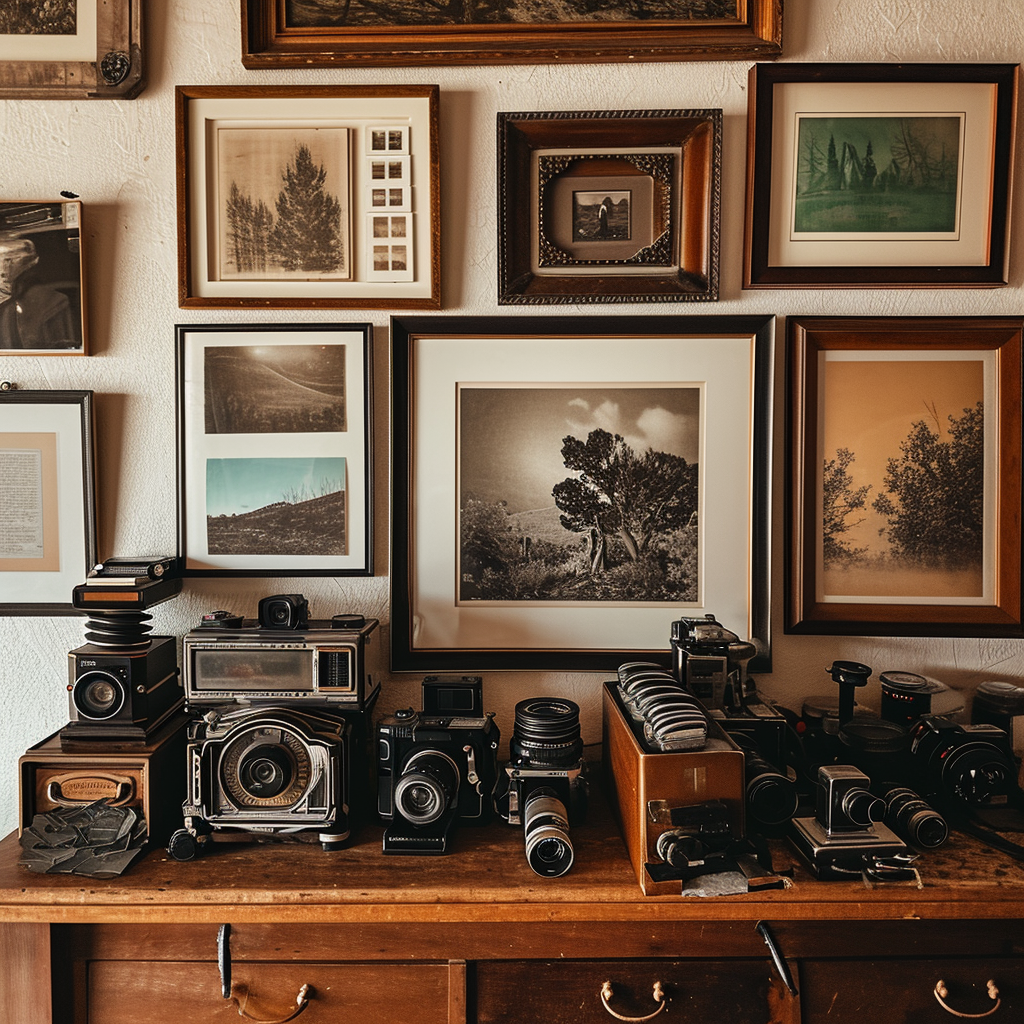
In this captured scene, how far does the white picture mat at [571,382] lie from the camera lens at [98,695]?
0.67 meters

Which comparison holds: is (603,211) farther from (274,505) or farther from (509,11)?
(274,505)

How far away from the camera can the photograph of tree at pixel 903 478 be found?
1.78 meters

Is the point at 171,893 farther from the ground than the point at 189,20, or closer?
closer

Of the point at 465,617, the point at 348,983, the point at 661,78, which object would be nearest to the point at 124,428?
the point at 465,617

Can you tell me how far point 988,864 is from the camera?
4.41 ft

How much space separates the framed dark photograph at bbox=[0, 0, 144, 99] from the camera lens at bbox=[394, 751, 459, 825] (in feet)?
5.78

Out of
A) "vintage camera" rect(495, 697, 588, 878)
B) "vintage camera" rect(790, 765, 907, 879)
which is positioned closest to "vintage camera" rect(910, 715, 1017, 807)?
"vintage camera" rect(790, 765, 907, 879)

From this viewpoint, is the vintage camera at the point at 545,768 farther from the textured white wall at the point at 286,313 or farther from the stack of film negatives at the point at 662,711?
the textured white wall at the point at 286,313

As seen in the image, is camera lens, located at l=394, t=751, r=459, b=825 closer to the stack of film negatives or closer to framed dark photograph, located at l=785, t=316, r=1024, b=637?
the stack of film negatives

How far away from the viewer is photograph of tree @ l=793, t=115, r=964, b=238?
1754 mm

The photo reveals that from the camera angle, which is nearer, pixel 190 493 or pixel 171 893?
pixel 171 893

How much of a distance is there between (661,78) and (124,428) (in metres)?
1.62

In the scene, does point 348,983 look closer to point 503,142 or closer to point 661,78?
point 503,142

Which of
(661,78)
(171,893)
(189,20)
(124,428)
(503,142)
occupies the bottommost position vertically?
(171,893)
